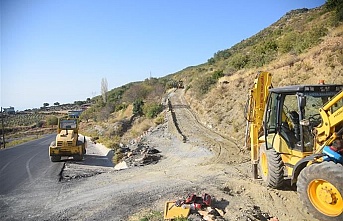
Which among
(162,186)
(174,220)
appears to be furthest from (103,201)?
(174,220)

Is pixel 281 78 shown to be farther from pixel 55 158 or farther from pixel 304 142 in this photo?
pixel 55 158

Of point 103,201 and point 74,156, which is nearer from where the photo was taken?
point 103,201

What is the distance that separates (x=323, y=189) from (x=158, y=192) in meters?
4.37

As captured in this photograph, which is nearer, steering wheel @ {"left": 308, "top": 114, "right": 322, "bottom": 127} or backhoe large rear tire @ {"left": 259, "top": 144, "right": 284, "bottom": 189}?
steering wheel @ {"left": 308, "top": 114, "right": 322, "bottom": 127}

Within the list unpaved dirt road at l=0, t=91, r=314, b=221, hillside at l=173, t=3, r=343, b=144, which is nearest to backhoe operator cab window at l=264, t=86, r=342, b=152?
unpaved dirt road at l=0, t=91, r=314, b=221

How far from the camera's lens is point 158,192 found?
8.46 meters

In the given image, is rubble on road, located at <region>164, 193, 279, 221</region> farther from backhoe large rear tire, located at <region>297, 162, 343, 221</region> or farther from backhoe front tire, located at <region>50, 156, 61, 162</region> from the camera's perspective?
backhoe front tire, located at <region>50, 156, 61, 162</region>

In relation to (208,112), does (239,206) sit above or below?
below

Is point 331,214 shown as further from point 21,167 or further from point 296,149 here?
point 21,167

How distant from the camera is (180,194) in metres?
8.02

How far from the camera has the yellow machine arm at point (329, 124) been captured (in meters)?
5.73

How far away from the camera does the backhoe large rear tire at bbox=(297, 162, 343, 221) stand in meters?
5.25

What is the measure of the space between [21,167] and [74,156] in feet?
9.37

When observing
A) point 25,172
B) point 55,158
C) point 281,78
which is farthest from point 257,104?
point 55,158
